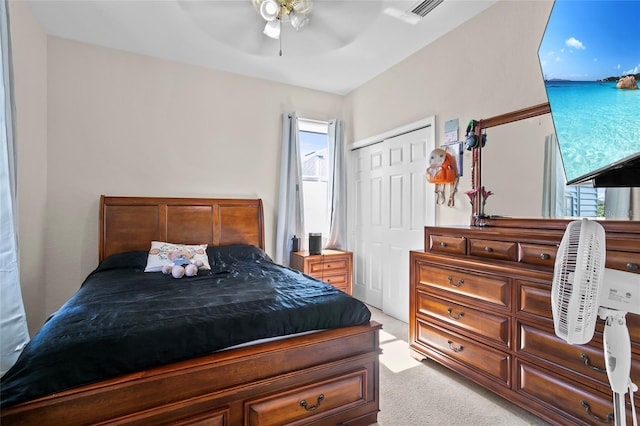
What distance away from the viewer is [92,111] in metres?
2.99

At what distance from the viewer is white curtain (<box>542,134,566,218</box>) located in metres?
1.95

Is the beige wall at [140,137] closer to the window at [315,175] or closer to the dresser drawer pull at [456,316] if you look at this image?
the window at [315,175]

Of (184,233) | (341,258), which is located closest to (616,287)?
(341,258)

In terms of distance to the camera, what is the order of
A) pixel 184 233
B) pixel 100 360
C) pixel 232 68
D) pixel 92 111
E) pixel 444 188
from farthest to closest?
1. pixel 232 68
2. pixel 184 233
3. pixel 92 111
4. pixel 444 188
5. pixel 100 360

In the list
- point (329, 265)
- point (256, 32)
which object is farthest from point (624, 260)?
point (329, 265)

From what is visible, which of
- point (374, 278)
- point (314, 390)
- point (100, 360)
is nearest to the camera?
point (100, 360)

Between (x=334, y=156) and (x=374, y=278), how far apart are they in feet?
5.65

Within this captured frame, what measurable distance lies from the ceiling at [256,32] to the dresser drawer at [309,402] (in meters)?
2.25

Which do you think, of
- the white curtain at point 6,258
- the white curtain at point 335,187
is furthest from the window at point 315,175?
the white curtain at point 6,258

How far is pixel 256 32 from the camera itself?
214 cm

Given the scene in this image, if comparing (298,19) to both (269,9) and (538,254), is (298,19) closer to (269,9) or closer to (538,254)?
(269,9)

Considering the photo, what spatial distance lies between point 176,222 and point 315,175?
6.35 feet

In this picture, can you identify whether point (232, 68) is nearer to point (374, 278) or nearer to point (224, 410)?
point (374, 278)

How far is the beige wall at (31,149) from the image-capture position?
2.30 m
